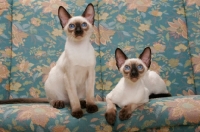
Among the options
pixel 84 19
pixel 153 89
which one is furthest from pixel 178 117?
pixel 84 19

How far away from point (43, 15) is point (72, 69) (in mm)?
1101

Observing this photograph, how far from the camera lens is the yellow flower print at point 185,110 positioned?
67.4 inches

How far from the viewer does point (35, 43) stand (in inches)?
105

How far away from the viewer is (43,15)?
2.77m

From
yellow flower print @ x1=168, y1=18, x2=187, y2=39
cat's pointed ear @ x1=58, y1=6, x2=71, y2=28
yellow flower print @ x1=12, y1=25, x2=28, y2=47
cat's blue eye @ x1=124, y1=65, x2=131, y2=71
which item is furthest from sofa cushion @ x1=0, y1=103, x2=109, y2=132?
yellow flower print @ x1=168, y1=18, x2=187, y2=39

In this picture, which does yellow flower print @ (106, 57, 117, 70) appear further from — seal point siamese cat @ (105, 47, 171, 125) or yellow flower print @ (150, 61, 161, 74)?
seal point siamese cat @ (105, 47, 171, 125)

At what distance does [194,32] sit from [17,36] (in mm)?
1625

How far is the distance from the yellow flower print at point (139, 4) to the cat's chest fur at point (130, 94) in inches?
41.7

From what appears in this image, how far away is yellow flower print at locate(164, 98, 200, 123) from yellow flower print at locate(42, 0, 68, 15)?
1493 mm

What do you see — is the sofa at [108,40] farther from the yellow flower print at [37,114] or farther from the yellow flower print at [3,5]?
the yellow flower print at [37,114]

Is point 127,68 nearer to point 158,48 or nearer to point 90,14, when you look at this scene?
point 90,14

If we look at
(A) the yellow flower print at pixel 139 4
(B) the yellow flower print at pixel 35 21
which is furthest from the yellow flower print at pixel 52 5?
(A) the yellow flower print at pixel 139 4

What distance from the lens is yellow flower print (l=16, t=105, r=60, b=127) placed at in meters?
1.72

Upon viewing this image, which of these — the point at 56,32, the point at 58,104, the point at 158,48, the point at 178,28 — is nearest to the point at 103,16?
the point at 56,32
